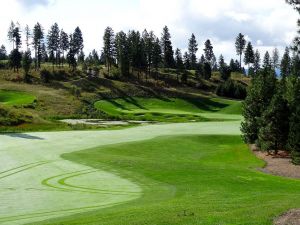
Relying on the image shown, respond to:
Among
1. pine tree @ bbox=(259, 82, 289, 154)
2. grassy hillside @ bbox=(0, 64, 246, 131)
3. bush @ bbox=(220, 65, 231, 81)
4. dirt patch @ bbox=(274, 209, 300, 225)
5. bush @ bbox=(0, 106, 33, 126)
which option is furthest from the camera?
bush @ bbox=(220, 65, 231, 81)

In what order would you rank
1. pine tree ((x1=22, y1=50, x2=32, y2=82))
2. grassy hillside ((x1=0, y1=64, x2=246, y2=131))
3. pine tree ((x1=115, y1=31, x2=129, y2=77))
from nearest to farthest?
grassy hillside ((x1=0, y1=64, x2=246, y2=131)), pine tree ((x1=22, y1=50, x2=32, y2=82)), pine tree ((x1=115, y1=31, x2=129, y2=77))

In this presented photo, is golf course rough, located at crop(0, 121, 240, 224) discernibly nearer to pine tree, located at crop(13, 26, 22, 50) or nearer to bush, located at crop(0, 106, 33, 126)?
bush, located at crop(0, 106, 33, 126)

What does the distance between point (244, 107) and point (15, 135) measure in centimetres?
3512

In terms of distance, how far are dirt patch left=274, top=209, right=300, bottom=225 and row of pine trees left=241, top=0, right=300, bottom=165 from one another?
25996 millimetres

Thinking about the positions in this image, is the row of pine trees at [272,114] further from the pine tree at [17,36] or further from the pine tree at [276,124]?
the pine tree at [17,36]

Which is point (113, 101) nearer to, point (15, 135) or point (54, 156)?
point (15, 135)

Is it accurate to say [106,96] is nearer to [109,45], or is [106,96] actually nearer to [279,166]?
[109,45]

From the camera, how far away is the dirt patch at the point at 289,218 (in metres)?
16.6

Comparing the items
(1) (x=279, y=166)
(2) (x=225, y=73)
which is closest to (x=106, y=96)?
(2) (x=225, y=73)

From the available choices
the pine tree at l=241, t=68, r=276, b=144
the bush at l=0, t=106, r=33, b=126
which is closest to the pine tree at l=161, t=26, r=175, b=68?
the bush at l=0, t=106, r=33, b=126

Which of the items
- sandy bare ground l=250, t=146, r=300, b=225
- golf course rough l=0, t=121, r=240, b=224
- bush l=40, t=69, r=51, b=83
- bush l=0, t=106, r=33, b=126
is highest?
bush l=40, t=69, r=51, b=83

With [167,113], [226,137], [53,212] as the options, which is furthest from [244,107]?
[167,113]

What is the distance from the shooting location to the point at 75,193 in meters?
29.8

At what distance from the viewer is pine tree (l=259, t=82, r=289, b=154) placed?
52.2 m
